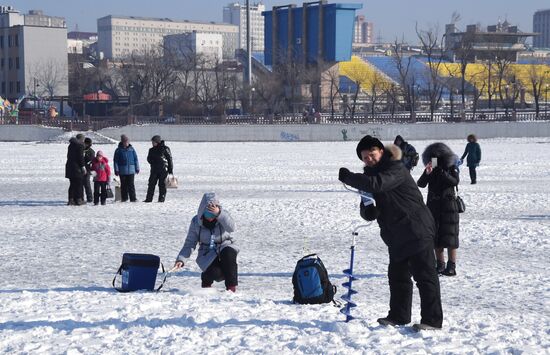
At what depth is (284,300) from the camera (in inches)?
325

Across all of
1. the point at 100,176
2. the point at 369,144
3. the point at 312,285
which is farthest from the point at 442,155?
the point at 100,176

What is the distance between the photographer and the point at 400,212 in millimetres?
6457

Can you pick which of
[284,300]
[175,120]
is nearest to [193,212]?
[284,300]

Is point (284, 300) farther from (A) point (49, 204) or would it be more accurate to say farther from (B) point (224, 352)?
(A) point (49, 204)

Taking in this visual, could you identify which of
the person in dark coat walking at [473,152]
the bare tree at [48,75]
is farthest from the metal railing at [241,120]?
the bare tree at [48,75]

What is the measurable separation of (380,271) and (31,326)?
4.52 m

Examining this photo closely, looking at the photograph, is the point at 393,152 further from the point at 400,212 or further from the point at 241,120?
the point at 241,120

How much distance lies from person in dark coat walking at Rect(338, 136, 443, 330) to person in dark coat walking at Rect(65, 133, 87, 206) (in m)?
11.8

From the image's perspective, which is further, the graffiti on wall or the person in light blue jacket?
the graffiti on wall

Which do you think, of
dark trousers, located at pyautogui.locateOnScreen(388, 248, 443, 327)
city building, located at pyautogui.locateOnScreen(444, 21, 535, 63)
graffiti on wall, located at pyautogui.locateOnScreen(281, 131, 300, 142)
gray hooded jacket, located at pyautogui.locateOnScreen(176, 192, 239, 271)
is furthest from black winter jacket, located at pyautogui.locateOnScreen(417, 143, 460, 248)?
city building, located at pyautogui.locateOnScreen(444, 21, 535, 63)

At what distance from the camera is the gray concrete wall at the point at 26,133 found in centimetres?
4722

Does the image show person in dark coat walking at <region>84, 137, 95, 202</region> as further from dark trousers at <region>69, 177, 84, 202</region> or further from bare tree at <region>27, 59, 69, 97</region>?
bare tree at <region>27, 59, 69, 97</region>

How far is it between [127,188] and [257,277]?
352 inches

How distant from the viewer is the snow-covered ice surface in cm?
661
